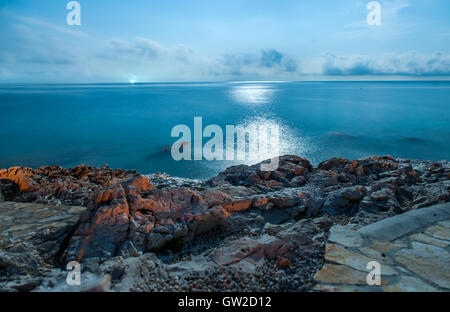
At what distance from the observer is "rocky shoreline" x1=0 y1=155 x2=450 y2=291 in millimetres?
3334

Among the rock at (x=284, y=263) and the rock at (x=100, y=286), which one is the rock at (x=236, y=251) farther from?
the rock at (x=100, y=286)

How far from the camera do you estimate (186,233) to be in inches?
182

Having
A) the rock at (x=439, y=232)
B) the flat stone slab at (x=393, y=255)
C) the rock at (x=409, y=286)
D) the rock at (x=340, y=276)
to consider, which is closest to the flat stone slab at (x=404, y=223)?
the flat stone slab at (x=393, y=255)

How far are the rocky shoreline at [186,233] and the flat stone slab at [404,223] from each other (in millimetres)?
318

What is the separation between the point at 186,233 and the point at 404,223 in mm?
3787

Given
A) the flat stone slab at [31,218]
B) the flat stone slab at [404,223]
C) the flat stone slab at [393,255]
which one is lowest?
the flat stone slab at [31,218]

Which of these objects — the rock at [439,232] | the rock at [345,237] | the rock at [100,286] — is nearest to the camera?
the rock at [100,286]

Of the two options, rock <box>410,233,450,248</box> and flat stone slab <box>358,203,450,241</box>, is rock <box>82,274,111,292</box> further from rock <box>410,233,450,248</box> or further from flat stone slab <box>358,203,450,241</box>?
rock <box>410,233,450,248</box>

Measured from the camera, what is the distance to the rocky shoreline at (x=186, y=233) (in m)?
3.33

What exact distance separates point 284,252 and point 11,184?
880cm

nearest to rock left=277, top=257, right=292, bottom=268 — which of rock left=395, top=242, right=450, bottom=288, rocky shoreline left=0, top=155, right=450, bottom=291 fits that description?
rocky shoreline left=0, top=155, right=450, bottom=291

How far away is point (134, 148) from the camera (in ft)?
81.5
